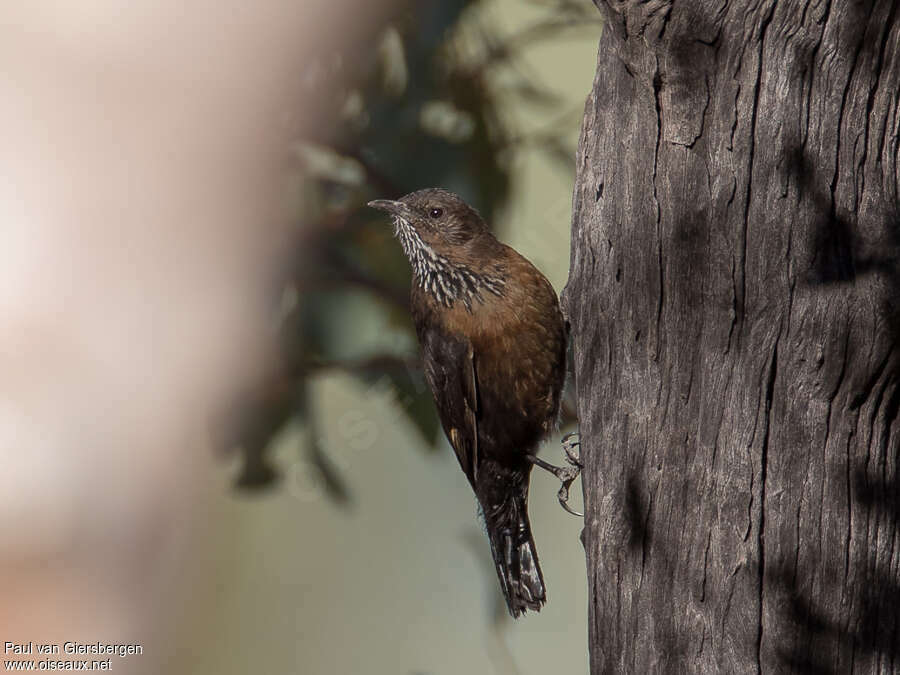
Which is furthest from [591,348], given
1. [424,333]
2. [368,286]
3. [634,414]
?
[368,286]

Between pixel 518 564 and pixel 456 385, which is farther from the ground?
pixel 456 385

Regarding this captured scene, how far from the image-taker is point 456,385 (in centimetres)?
386

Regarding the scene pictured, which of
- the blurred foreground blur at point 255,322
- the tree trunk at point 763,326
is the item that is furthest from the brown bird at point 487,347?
the tree trunk at point 763,326

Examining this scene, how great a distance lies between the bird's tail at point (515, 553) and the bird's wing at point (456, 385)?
235 millimetres

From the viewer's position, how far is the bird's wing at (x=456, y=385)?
3803 mm

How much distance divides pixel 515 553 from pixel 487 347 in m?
0.97

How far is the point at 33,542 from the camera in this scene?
4.87m

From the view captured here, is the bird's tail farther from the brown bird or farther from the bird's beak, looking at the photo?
the bird's beak

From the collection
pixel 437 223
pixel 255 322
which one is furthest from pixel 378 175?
pixel 437 223

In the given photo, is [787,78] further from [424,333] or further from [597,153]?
[424,333]

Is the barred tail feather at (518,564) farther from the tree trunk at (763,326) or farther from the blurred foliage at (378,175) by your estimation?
the tree trunk at (763,326)

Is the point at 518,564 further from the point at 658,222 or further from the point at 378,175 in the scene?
the point at 658,222

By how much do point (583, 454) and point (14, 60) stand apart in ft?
11.2

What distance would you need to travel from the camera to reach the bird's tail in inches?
163
